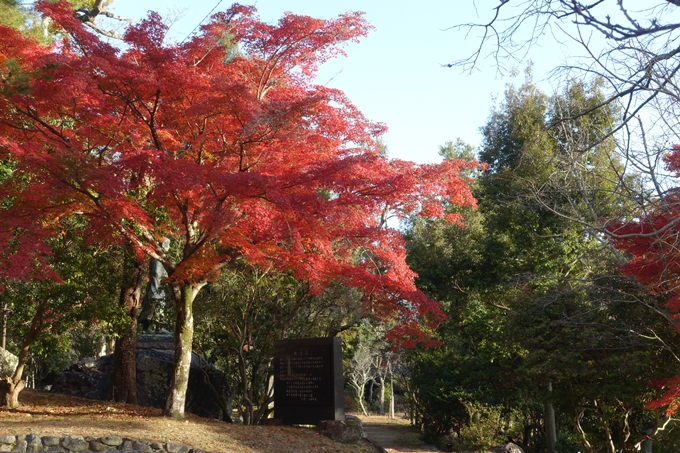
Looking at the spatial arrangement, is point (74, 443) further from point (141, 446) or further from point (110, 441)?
point (141, 446)

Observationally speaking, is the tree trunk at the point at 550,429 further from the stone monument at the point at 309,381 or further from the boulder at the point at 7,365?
the boulder at the point at 7,365

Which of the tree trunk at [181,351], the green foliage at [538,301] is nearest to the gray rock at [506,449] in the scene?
the green foliage at [538,301]

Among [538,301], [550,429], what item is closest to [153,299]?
[538,301]

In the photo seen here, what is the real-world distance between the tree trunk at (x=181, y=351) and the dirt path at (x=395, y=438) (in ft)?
21.2

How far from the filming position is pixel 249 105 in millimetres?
9047

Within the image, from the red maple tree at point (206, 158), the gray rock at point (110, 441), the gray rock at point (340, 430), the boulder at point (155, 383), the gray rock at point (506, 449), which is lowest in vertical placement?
the gray rock at point (506, 449)

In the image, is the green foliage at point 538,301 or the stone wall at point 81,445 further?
the green foliage at point 538,301

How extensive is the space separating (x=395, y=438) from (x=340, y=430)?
8447 millimetres

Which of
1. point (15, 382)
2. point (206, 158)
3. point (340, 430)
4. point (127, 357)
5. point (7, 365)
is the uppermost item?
point (206, 158)

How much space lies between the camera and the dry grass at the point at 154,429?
8.93m

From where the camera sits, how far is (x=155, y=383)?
46.5 ft

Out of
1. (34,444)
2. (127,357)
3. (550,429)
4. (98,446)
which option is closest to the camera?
(34,444)

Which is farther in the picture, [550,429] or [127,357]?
[550,429]

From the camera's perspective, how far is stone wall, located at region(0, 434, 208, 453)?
8.23 metres
